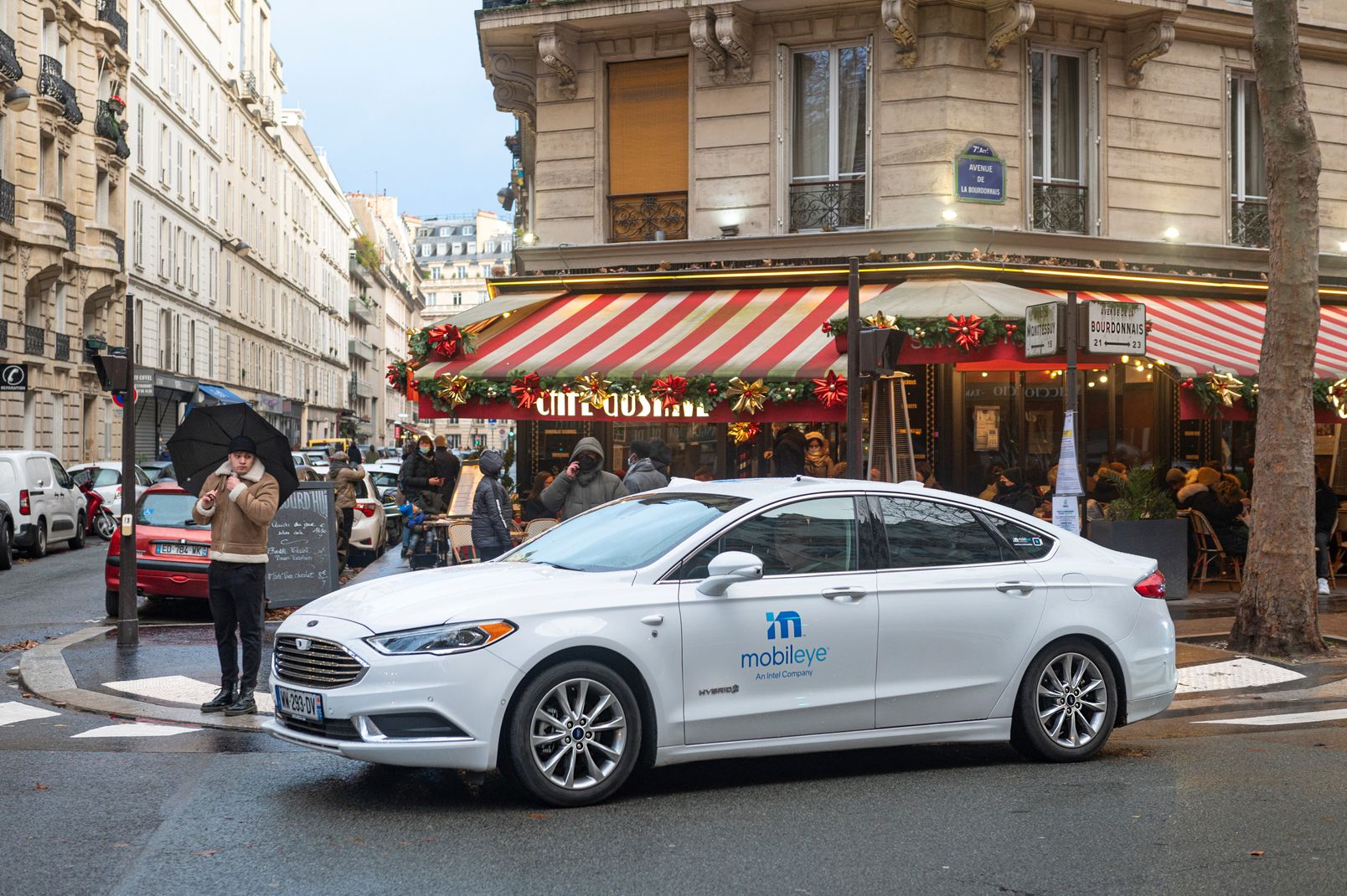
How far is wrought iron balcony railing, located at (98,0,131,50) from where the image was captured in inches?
1591

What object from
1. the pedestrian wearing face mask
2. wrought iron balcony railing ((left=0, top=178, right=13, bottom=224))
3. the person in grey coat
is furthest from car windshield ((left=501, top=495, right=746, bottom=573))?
wrought iron balcony railing ((left=0, top=178, right=13, bottom=224))

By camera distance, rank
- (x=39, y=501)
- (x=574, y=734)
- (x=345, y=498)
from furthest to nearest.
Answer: (x=39, y=501)
(x=345, y=498)
(x=574, y=734)

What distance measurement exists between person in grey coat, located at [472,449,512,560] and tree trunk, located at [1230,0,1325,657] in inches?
252

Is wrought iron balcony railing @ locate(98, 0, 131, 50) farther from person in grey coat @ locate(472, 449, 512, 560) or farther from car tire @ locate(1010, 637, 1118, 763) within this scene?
car tire @ locate(1010, 637, 1118, 763)

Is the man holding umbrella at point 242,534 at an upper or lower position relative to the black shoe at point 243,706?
upper

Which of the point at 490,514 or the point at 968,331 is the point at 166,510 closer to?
the point at 490,514

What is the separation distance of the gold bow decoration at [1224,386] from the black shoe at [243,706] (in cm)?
1078

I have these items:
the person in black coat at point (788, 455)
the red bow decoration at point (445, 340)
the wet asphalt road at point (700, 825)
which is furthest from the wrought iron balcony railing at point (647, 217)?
the wet asphalt road at point (700, 825)

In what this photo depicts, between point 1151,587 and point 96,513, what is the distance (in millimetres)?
24381

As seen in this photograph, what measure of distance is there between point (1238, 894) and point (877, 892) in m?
1.31

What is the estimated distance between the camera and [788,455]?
16516mm

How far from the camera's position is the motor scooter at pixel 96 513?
88.1ft

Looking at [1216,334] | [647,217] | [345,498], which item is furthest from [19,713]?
[1216,334]

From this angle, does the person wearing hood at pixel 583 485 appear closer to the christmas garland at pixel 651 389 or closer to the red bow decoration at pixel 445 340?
the christmas garland at pixel 651 389
